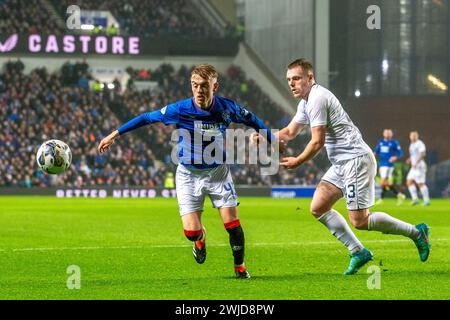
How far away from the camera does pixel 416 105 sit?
1874 inches

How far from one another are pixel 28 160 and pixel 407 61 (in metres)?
18.7

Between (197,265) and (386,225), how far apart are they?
7.79ft

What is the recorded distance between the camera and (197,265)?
1176 cm

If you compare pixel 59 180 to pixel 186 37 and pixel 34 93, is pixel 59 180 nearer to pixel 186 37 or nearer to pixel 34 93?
pixel 34 93

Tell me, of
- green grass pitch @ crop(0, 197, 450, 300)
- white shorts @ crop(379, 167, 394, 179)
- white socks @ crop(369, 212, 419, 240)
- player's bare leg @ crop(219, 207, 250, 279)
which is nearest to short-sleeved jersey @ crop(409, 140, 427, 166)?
white shorts @ crop(379, 167, 394, 179)

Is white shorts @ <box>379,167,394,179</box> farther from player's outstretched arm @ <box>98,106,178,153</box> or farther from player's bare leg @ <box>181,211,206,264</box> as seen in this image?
player's outstretched arm @ <box>98,106,178,153</box>

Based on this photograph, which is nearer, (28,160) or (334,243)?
(334,243)

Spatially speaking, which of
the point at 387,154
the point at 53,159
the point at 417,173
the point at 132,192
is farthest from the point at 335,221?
the point at 132,192

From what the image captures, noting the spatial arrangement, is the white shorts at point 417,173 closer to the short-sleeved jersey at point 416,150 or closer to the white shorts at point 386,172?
the short-sleeved jersey at point 416,150

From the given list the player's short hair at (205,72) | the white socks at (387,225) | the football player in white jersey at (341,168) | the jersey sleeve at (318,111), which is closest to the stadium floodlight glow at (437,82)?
the white socks at (387,225)

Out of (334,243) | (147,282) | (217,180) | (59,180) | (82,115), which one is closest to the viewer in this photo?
(147,282)

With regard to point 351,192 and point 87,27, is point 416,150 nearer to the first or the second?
point 351,192

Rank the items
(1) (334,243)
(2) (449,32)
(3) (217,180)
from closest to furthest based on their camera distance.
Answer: (3) (217,180)
(1) (334,243)
(2) (449,32)

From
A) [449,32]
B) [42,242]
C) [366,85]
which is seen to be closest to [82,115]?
[366,85]
